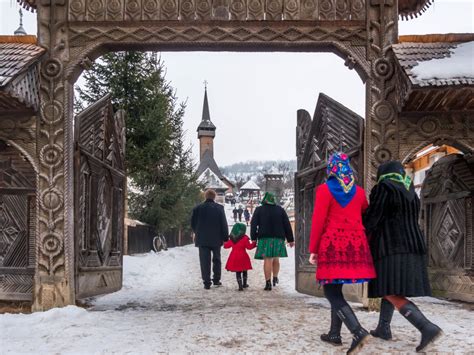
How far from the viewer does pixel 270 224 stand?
1092 cm

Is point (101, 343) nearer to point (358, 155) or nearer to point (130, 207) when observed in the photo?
point (358, 155)

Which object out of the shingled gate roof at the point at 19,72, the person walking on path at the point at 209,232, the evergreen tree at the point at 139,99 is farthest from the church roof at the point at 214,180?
the shingled gate roof at the point at 19,72

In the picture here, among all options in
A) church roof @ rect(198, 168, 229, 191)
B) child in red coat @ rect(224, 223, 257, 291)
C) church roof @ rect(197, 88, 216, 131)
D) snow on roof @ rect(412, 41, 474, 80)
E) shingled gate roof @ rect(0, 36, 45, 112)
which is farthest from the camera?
church roof @ rect(197, 88, 216, 131)

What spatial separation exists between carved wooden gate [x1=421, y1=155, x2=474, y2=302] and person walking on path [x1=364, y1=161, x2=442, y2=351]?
355cm

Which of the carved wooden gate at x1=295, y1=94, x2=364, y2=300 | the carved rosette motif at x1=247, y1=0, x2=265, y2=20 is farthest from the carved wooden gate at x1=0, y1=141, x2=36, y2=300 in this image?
the carved wooden gate at x1=295, y1=94, x2=364, y2=300

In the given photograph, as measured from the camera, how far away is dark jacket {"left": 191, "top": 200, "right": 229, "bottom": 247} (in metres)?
11.6

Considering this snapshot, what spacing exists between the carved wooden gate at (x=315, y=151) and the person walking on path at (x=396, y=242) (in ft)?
8.20

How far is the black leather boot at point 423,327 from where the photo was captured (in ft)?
16.7

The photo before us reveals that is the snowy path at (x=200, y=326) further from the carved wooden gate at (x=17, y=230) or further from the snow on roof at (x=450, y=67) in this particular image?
the snow on roof at (x=450, y=67)

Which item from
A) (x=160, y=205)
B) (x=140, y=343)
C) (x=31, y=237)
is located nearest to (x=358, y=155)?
(x=140, y=343)

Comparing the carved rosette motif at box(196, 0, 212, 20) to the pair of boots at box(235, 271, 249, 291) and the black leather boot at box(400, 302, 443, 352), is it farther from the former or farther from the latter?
the pair of boots at box(235, 271, 249, 291)

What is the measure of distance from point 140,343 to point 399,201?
8.86 feet

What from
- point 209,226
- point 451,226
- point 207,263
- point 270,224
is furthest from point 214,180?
point 451,226

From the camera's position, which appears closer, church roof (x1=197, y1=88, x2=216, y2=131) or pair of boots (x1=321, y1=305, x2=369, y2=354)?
pair of boots (x1=321, y1=305, x2=369, y2=354)
